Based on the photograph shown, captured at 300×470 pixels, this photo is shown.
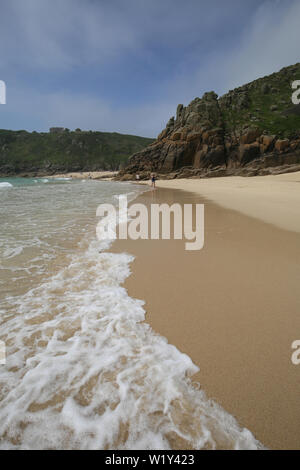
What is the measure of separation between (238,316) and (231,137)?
3946cm

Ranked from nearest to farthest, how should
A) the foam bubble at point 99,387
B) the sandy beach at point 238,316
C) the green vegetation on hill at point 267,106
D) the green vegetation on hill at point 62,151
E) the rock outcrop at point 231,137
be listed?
the foam bubble at point 99,387 → the sandy beach at point 238,316 → the rock outcrop at point 231,137 → the green vegetation on hill at point 267,106 → the green vegetation on hill at point 62,151

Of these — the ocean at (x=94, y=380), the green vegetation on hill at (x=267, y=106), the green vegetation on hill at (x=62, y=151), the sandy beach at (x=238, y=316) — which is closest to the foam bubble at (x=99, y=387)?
the ocean at (x=94, y=380)

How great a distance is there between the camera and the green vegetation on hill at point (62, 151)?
98.8 m

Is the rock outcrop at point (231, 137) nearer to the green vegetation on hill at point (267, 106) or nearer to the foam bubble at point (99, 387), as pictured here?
the green vegetation on hill at point (267, 106)

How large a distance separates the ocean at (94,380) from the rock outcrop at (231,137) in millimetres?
31383

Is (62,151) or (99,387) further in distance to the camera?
(62,151)

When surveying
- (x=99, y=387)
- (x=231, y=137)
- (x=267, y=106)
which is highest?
(x=267, y=106)

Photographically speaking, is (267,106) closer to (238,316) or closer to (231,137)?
(231,137)

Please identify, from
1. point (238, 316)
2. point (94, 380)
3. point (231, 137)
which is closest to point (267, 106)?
point (231, 137)

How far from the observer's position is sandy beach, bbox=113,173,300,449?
1.26 meters

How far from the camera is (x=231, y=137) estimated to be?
3503 centimetres

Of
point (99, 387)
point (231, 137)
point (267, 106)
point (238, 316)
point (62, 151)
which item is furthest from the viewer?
point (62, 151)

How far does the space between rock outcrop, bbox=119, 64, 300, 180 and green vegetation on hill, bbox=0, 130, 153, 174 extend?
2275 inches

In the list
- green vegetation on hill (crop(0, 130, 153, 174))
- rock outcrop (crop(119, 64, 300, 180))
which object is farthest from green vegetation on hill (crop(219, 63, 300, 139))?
green vegetation on hill (crop(0, 130, 153, 174))
